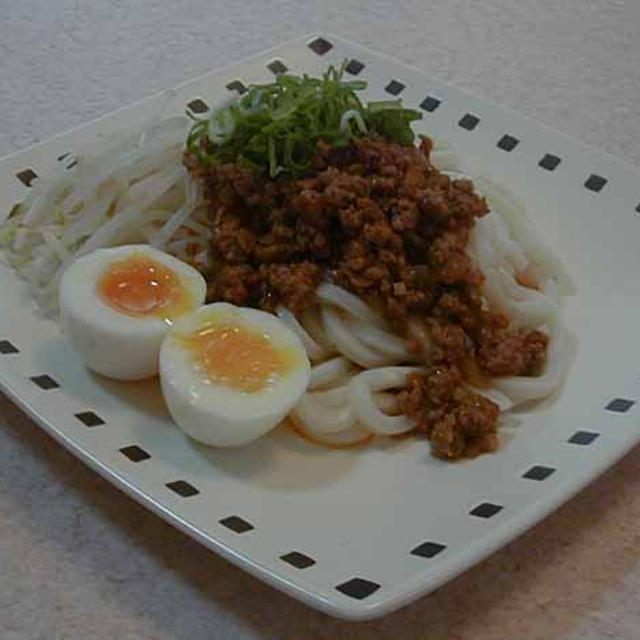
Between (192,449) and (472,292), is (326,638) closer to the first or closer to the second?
(192,449)

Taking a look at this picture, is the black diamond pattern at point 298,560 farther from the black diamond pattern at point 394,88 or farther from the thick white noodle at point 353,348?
the black diamond pattern at point 394,88

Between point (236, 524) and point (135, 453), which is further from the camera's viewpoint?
point (135, 453)

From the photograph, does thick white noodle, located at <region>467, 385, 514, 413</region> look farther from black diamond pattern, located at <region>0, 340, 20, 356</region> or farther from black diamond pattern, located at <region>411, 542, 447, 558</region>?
black diamond pattern, located at <region>0, 340, 20, 356</region>

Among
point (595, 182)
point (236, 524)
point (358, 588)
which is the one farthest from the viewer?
point (595, 182)

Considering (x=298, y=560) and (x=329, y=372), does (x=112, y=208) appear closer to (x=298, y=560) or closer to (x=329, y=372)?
(x=329, y=372)

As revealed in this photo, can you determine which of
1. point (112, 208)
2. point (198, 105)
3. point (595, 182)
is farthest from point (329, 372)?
point (198, 105)

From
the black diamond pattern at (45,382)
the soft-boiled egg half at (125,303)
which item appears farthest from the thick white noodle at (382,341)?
the black diamond pattern at (45,382)

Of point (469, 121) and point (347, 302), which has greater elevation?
point (469, 121)
